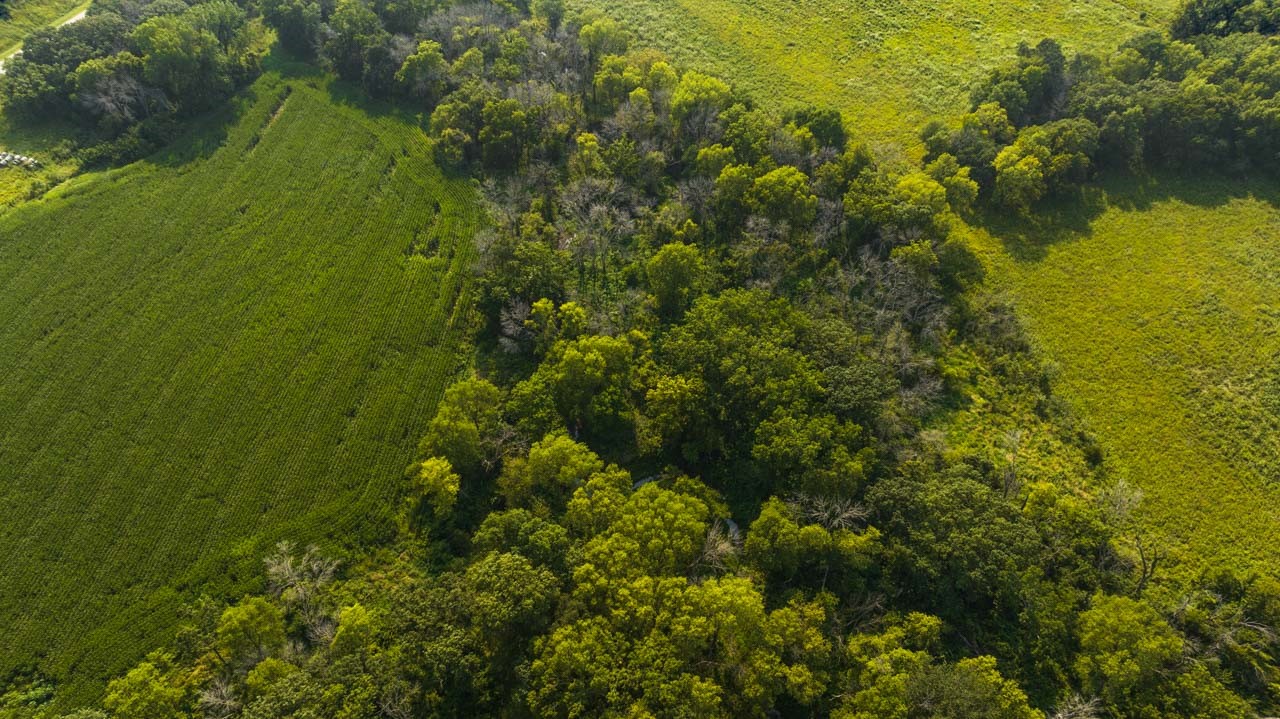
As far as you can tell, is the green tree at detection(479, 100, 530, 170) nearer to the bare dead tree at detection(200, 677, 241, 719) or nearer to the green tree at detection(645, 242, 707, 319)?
the green tree at detection(645, 242, 707, 319)

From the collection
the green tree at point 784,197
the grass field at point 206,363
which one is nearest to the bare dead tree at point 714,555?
the grass field at point 206,363

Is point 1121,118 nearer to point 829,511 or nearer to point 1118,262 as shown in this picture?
point 1118,262

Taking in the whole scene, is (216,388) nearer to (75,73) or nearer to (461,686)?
(461,686)

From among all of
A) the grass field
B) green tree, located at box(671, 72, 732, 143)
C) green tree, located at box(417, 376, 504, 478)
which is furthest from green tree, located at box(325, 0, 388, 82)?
green tree, located at box(417, 376, 504, 478)

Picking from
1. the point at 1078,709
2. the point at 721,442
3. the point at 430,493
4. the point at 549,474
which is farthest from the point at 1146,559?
the point at 430,493

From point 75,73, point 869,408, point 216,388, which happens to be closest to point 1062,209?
point 869,408

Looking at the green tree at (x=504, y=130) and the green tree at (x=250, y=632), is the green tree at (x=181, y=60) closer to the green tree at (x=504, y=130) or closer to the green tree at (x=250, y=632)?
the green tree at (x=504, y=130)
